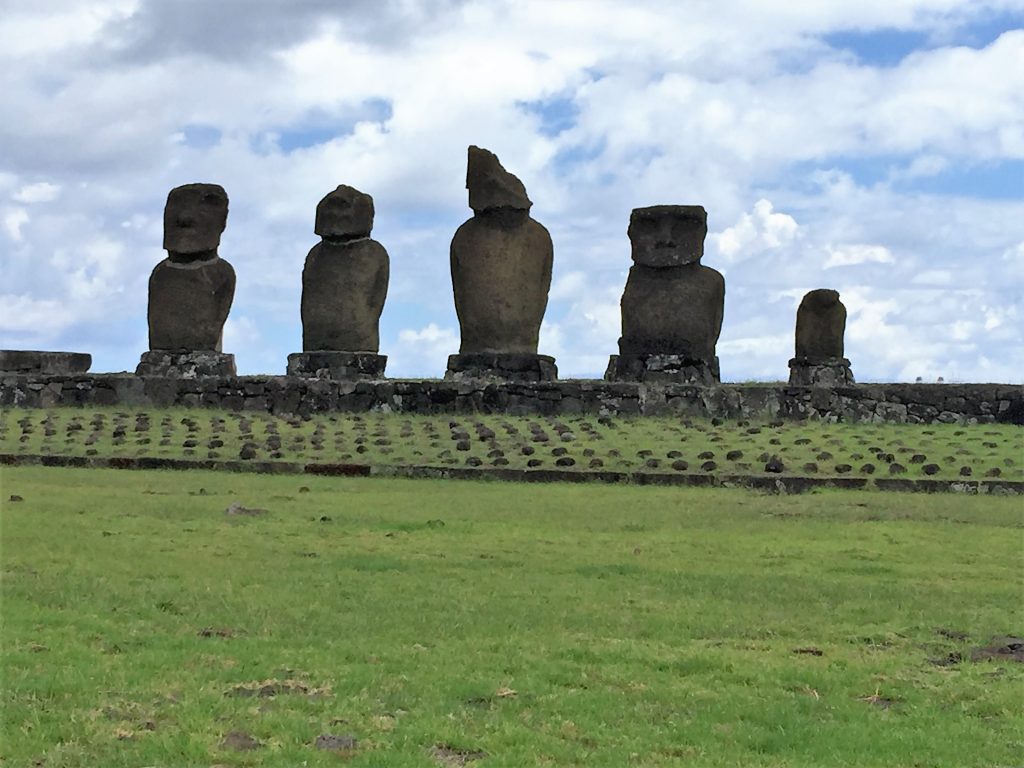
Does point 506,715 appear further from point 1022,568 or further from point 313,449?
point 313,449

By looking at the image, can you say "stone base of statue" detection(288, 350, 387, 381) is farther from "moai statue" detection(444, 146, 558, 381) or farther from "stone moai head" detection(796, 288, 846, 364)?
"stone moai head" detection(796, 288, 846, 364)

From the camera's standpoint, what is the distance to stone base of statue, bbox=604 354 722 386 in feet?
69.9

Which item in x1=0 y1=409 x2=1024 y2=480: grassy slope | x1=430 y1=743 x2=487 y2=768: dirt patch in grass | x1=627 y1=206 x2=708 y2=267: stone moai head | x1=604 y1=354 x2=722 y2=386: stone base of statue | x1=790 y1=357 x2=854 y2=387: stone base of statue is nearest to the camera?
x1=430 y1=743 x2=487 y2=768: dirt patch in grass

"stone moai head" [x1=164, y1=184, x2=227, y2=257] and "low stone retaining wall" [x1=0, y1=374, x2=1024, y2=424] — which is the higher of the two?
"stone moai head" [x1=164, y1=184, x2=227, y2=257]

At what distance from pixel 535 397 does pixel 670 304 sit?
340 cm

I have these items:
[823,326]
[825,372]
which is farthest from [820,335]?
[825,372]

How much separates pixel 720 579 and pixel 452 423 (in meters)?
9.91

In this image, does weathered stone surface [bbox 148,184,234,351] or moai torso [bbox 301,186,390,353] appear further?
weathered stone surface [bbox 148,184,234,351]

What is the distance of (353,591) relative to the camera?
23.1ft

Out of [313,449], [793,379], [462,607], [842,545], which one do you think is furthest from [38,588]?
[793,379]

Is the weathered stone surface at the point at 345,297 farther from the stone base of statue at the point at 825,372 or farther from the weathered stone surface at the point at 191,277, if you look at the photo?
the stone base of statue at the point at 825,372

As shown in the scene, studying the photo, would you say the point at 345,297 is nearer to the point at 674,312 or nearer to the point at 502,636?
the point at 674,312

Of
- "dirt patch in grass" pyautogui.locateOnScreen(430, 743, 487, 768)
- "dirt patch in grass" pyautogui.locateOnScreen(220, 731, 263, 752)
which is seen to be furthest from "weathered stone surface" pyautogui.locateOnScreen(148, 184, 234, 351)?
"dirt patch in grass" pyautogui.locateOnScreen(430, 743, 487, 768)

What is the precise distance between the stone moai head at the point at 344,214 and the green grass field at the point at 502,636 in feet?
41.0
